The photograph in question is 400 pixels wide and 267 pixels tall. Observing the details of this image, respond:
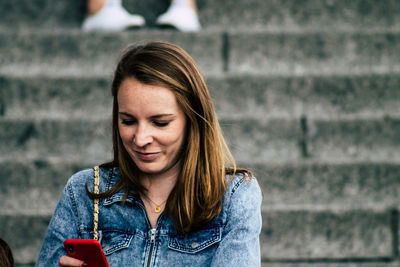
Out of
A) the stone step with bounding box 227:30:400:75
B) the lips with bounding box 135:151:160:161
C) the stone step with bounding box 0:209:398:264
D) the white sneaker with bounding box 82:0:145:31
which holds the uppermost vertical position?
the white sneaker with bounding box 82:0:145:31

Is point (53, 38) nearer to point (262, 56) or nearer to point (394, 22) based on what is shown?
point (262, 56)

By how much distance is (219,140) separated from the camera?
204 cm

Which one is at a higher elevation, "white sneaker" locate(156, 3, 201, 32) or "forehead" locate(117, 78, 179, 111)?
"white sneaker" locate(156, 3, 201, 32)

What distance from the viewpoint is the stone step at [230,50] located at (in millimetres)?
3764

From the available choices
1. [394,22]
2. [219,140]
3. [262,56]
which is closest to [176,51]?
[219,140]

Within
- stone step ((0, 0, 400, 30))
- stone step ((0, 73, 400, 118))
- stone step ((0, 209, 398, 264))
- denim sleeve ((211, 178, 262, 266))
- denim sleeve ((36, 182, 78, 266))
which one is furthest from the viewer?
stone step ((0, 0, 400, 30))

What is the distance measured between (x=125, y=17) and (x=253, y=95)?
3.83 ft

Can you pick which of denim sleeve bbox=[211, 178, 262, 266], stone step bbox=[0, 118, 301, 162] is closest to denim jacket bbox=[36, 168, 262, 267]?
denim sleeve bbox=[211, 178, 262, 266]

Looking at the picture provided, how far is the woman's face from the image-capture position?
1857mm

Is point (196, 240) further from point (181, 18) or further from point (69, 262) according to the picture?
point (181, 18)

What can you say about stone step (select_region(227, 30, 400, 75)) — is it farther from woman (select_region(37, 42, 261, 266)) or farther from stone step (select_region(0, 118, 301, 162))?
woman (select_region(37, 42, 261, 266))

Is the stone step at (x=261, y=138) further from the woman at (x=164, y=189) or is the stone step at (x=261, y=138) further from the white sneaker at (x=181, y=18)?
the woman at (x=164, y=189)

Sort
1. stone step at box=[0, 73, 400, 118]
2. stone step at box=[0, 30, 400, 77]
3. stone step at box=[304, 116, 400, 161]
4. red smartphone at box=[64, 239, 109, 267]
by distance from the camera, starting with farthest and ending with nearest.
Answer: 1. stone step at box=[0, 30, 400, 77]
2. stone step at box=[0, 73, 400, 118]
3. stone step at box=[304, 116, 400, 161]
4. red smartphone at box=[64, 239, 109, 267]

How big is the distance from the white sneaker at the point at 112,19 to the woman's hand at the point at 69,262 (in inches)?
97.5
